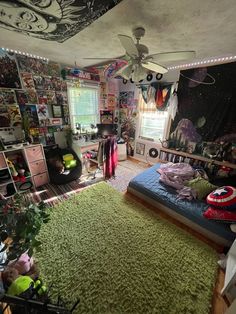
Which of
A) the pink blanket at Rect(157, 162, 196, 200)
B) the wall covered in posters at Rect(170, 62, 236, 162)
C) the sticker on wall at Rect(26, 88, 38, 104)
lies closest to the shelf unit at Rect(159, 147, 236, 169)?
the wall covered in posters at Rect(170, 62, 236, 162)

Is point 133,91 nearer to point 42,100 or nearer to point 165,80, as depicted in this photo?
point 165,80

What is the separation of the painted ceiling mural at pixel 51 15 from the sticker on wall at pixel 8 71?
1057 mm

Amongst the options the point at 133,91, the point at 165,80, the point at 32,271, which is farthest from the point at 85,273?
the point at 133,91

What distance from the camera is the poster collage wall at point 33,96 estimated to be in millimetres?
2480

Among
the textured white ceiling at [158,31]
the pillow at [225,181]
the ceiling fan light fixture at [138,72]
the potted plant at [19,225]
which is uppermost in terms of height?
the textured white ceiling at [158,31]

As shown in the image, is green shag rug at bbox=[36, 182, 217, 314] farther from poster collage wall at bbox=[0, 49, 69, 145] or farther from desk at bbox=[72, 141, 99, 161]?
poster collage wall at bbox=[0, 49, 69, 145]

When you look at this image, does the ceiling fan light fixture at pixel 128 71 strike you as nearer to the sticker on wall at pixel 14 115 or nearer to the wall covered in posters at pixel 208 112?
the wall covered in posters at pixel 208 112

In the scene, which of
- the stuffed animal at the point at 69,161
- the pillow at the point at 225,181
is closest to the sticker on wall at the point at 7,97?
the stuffed animal at the point at 69,161

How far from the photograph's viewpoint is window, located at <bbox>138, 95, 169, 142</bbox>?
3645 mm

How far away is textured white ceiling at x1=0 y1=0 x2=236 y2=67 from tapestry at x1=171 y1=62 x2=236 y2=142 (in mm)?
361

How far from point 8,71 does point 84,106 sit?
5.45 ft

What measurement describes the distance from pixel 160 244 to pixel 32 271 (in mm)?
1425

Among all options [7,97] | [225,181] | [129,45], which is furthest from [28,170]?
[225,181]

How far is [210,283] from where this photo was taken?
139 centimetres
